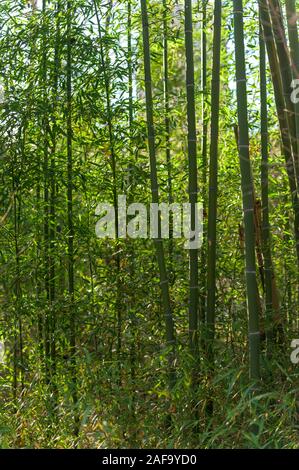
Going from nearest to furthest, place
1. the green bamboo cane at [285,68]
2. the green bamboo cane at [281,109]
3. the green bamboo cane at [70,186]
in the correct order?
the green bamboo cane at [285,68] → the green bamboo cane at [281,109] → the green bamboo cane at [70,186]

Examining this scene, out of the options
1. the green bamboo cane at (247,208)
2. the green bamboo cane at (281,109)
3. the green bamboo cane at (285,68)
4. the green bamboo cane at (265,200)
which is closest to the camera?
the green bamboo cane at (247,208)

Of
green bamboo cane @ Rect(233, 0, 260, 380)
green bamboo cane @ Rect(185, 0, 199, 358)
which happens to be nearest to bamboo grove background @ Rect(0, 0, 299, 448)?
green bamboo cane @ Rect(185, 0, 199, 358)

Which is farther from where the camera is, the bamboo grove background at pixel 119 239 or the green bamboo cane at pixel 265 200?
the green bamboo cane at pixel 265 200

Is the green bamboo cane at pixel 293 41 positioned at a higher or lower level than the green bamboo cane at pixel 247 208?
higher

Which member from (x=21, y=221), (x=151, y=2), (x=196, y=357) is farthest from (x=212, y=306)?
(x=151, y=2)

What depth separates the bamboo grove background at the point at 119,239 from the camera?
4359mm

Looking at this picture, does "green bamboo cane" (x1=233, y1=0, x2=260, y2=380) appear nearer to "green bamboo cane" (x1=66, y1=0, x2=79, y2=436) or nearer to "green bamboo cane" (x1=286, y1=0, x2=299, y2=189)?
"green bamboo cane" (x1=286, y1=0, x2=299, y2=189)

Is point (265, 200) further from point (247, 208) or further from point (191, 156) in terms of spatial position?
point (247, 208)

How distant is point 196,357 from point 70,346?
86 cm

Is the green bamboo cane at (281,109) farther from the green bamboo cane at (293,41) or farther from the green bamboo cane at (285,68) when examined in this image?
the green bamboo cane at (293,41)

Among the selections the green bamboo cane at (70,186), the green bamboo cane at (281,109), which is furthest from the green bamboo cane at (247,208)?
the green bamboo cane at (70,186)

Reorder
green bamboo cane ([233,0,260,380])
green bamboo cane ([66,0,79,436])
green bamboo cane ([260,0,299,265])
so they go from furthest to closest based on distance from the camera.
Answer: green bamboo cane ([66,0,79,436])
green bamboo cane ([260,0,299,265])
green bamboo cane ([233,0,260,380])

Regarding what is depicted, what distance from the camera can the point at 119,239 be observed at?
4.98 m

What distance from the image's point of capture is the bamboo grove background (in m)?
4.36
